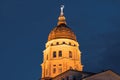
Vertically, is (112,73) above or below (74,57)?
below

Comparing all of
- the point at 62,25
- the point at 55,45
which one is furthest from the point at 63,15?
the point at 55,45

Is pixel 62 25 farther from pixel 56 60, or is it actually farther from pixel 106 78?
pixel 106 78

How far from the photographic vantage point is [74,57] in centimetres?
11312

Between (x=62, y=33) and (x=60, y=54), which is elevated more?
(x=62, y=33)

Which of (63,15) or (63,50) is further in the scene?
(63,15)

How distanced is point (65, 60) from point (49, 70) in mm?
4669

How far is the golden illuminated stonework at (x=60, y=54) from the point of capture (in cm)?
11094

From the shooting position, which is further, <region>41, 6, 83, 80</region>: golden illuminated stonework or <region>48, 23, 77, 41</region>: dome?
<region>48, 23, 77, 41</region>: dome

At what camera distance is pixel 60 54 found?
4429 inches

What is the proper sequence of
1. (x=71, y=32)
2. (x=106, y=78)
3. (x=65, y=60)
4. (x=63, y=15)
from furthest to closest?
(x=63, y=15) → (x=71, y=32) → (x=65, y=60) → (x=106, y=78)

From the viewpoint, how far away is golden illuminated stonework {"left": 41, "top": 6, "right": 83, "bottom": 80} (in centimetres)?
11094

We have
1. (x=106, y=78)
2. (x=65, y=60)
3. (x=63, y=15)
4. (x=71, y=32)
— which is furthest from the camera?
(x=63, y=15)

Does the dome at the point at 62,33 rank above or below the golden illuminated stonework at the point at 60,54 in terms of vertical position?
above

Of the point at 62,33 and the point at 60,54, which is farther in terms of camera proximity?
the point at 62,33
